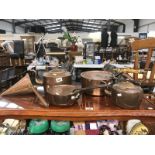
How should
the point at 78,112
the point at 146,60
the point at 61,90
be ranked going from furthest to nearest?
the point at 146,60
the point at 61,90
the point at 78,112

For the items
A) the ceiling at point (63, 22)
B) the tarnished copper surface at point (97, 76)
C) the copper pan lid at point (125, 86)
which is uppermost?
the ceiling at point (63, 22)

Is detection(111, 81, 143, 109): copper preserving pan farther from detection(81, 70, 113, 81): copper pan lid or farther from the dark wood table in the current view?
detection(81, 70, 113, 81): copper pan lid

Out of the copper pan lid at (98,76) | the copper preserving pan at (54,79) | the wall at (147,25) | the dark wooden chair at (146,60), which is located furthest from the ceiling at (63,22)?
the copper preserving pan at (54,79)

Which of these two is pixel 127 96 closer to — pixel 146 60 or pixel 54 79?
pixel 54 79

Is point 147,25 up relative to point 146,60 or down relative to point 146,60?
up

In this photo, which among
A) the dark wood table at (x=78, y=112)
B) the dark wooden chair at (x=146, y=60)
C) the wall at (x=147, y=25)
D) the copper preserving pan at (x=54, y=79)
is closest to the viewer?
the dark wood table at (x=78, y=112)

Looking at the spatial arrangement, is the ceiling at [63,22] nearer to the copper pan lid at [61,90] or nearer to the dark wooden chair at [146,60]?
the dark wooden chair at [146,60]

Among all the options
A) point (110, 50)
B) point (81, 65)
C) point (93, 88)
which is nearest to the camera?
point (93, 88)

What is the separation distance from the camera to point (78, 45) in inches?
193

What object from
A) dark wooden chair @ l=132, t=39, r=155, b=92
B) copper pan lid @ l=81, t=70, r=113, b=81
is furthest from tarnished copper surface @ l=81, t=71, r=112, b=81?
dark wooden chair @ l=132, t=39, r=155, b=92

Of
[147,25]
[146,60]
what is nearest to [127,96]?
[146,60]
